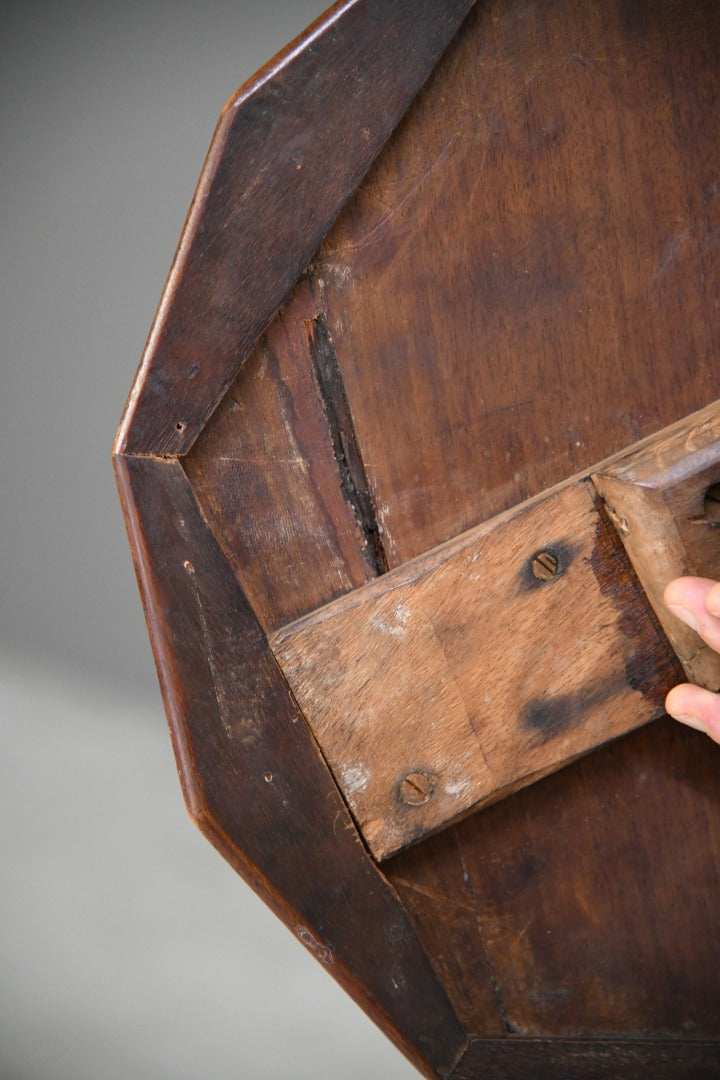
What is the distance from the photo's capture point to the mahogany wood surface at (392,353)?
0.70 metres

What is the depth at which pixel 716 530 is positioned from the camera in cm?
73

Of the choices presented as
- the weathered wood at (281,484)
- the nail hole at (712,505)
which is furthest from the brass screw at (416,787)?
the nail hole at (712,505)

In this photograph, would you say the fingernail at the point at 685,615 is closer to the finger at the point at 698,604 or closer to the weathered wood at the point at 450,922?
the finger at the point at 698,604

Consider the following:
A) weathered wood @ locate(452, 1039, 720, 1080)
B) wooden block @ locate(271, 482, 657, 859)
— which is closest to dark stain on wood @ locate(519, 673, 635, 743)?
wooden block @ locate(271, 482, 657, 859)

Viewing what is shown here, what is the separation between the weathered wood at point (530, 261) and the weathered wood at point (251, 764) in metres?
0.12

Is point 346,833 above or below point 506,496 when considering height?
below

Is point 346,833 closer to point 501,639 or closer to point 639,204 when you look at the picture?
point 501,639

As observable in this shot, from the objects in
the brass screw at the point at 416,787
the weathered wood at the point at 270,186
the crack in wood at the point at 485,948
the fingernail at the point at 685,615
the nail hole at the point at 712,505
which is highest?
the weathered wood at the point at 270,186

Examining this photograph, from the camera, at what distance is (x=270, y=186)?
695 mm

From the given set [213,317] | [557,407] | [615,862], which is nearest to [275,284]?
[213,317]

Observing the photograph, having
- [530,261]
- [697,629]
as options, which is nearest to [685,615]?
[697,629]

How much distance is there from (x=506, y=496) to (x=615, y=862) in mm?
293

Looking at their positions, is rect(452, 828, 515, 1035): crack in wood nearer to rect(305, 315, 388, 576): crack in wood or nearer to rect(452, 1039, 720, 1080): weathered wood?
rect(452, 1039, 720, 1080): weathered wood

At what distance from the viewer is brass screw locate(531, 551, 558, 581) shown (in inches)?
29.9
